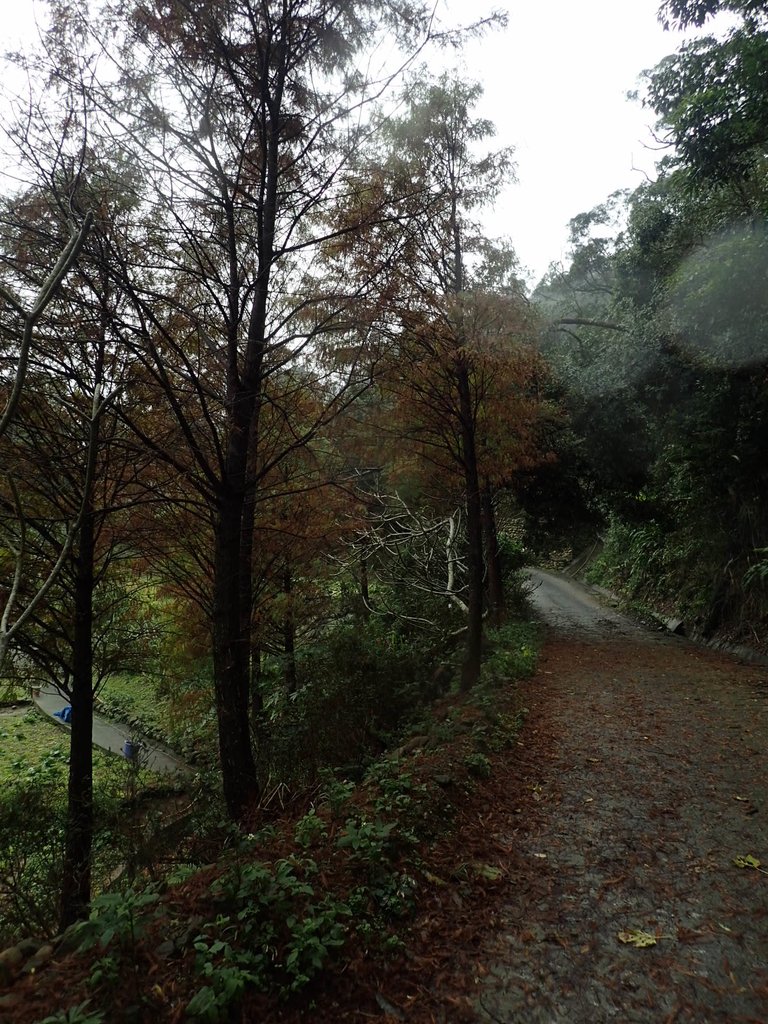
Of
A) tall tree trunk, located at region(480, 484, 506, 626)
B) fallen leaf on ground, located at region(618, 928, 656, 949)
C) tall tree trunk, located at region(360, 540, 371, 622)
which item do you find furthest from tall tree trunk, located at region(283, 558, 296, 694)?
fallen leaf on ground, located at region(618, 928, 656, 949)

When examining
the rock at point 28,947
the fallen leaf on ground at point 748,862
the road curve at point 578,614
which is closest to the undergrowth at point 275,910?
the rock at point 28,947

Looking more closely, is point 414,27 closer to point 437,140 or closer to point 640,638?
point 437,140

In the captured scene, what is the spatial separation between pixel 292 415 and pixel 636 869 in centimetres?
438

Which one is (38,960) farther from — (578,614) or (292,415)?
(578,614)

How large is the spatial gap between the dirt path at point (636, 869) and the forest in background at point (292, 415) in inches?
23.9

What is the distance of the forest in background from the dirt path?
61 cm

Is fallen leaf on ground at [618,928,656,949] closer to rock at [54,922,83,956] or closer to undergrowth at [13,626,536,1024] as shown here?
undergrowth at [13,626,536,1024]

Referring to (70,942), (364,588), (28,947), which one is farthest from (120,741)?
(70,942)

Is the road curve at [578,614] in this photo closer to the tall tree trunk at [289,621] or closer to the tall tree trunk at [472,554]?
the tall tree trunk at [472,554]

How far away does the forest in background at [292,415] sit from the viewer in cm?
361

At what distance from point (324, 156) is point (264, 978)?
4.93 m

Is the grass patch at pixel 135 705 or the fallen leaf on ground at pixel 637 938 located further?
the grass patch at pixel 135 705

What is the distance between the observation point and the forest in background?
3605 millimetres

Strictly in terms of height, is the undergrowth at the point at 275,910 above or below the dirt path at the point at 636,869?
above
